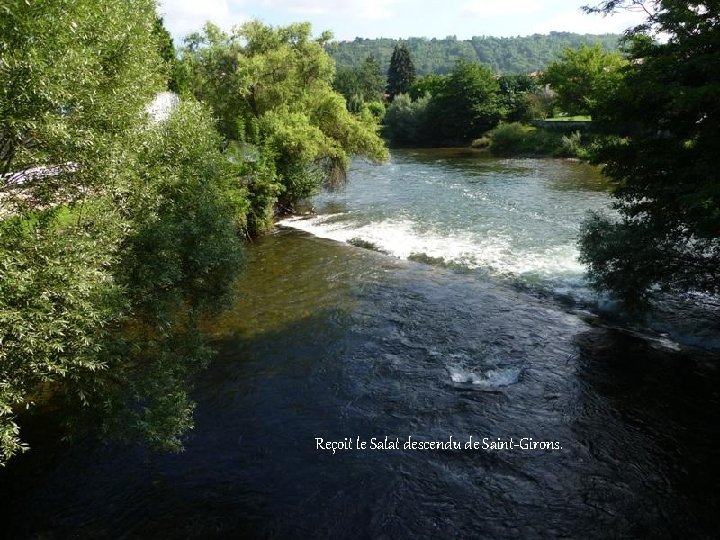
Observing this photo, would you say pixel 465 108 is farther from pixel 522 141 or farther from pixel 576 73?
pixel 522 141

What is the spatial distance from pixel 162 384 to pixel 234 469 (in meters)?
2.53

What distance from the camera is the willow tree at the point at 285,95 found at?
31.5 meters

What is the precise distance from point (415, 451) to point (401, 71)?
137430 mm

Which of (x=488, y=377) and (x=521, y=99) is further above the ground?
(x=521, y=99)

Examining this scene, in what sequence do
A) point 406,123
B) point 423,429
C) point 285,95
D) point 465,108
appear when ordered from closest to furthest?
point 423,429, point 285,95, point 465,108, point 406,123

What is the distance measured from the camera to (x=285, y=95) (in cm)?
3325

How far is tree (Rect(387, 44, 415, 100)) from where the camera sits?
134 meters

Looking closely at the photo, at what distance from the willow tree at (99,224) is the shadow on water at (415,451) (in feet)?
5.71

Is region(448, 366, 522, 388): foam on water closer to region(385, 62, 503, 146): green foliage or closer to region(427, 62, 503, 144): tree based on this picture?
region(385, 62, 503, 146): green foliage

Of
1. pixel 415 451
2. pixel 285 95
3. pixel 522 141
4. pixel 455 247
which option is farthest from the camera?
pixel 522 141

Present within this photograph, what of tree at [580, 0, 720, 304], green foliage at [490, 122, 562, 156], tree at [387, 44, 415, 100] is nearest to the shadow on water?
tree at [580, 0, 720, 304]

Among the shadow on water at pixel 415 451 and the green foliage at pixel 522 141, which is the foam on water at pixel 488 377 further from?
the green foliage at pixel 522 141

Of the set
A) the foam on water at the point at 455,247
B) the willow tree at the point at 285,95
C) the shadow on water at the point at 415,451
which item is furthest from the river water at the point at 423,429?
the willow tree at the point at 285,95

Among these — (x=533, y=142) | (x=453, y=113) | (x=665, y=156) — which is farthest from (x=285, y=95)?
(x=453, y=113)
